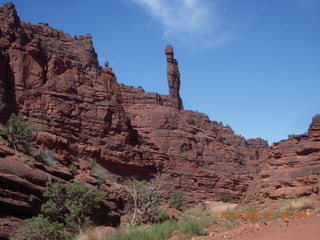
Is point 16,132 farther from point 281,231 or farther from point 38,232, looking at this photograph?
point 281,231

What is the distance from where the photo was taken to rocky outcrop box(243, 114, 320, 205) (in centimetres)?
2080

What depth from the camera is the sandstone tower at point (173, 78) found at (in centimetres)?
10002

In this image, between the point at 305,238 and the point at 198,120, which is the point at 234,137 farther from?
→ the point at 305,238

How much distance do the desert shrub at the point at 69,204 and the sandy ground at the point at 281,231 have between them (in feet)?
27.4

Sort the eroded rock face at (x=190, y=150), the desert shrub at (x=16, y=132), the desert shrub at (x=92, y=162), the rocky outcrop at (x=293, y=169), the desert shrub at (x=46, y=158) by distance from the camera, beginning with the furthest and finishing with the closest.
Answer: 1. the eroded rock face at (x=190, y=150)
2. the desert shrub at (x=92, y=162)
3. the desert shrub at (x=16, y=132)
4. the desert shrub at (x=46, y=158)
5. the rocky outcrop at (x=293, y=169)

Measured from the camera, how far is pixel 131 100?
3597 inches

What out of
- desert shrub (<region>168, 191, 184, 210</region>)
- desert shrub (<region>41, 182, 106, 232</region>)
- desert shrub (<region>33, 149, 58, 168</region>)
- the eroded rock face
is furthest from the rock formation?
desert shrub (<region>41, 182, 106, 232</region>)

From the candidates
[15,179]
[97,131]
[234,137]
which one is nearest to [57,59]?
[97,131]

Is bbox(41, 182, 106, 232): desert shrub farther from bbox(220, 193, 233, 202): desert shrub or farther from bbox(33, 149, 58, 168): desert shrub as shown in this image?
bbox(220, 193, 233, 202): desert shrub

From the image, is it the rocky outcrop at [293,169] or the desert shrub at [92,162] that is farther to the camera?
the desert shrub at [92,162]

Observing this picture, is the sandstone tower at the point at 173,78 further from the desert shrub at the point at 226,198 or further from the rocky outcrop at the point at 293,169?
the rocky outcrop at the point at 293,169

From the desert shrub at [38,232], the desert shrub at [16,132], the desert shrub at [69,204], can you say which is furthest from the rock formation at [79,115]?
the desert shrub at [38,232]

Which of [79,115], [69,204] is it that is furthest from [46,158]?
[79,115]

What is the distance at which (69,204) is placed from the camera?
1697 cm
